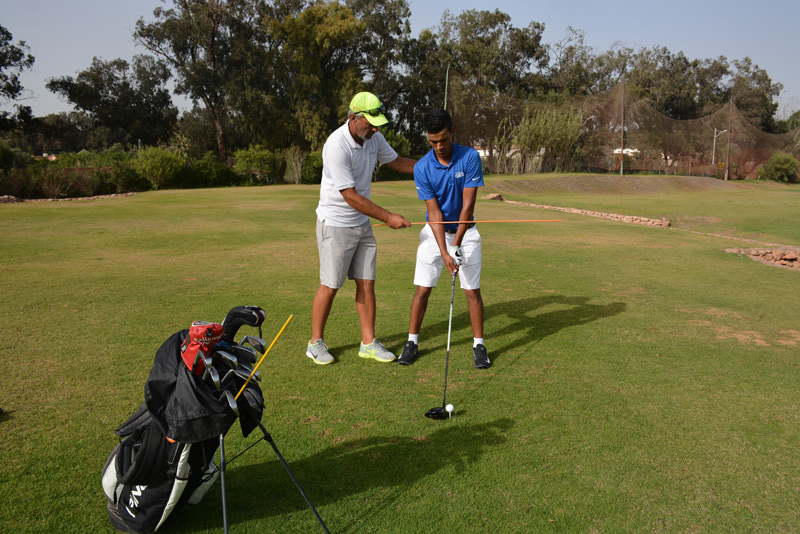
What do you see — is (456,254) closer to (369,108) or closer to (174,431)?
(369,108)

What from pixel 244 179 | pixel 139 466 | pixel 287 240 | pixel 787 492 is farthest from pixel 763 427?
pixel 244 179

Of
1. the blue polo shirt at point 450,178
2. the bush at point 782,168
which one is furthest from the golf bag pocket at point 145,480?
the bush at point 782,168

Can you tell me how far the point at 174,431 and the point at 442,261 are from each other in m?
3.57

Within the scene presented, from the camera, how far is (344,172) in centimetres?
509

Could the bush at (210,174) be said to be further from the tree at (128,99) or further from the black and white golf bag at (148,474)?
the black and white golf bag at (148,474)

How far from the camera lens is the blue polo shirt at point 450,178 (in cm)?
548

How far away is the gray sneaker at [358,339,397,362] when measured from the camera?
544 cm

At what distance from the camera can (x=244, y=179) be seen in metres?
37.3

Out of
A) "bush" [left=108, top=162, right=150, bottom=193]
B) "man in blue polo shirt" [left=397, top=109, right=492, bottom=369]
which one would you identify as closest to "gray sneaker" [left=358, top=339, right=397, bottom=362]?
"man in blue polo shirt" [left=397, top=109, right=492, bottom=369]

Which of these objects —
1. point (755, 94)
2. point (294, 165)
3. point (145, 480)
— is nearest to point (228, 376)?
point (145, 480)

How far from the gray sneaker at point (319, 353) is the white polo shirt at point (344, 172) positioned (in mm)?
1105

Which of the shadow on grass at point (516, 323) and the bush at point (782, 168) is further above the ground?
the bush at point (782, 168)

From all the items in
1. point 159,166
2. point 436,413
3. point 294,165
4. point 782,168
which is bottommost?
point 436,413

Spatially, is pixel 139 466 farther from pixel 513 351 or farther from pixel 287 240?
pixel 287 240
